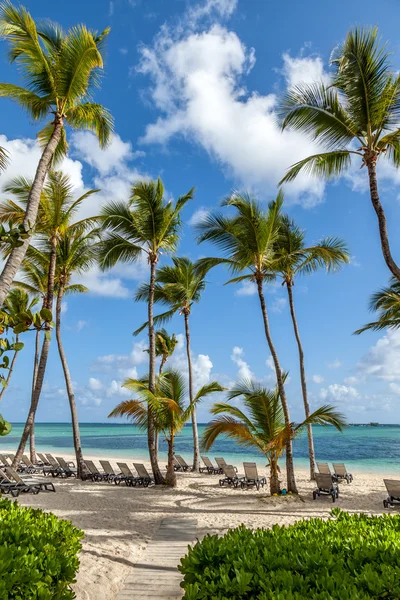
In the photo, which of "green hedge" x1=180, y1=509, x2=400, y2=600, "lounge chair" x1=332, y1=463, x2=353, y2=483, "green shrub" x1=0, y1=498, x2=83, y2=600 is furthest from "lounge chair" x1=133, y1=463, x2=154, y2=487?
A: "green hedge" x1=180, y1=509, x2=400, y2=600

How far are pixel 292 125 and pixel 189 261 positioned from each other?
1170cm

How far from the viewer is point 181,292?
69.5 ft

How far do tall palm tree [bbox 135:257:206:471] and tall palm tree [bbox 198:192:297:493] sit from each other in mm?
6068

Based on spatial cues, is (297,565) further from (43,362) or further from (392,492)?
(43,362)

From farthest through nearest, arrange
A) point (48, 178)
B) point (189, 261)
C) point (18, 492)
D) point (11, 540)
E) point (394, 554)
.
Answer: point (189, 261) → point (48, 178) → point (18, 492) → point (11, 540) → point (394, 554)

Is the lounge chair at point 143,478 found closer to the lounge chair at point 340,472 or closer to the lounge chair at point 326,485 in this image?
the lounge chair at point 326,485

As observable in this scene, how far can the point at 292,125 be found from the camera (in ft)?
32.9

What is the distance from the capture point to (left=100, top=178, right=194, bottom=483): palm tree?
593 inches

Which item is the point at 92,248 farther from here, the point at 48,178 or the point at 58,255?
the point at 48,178

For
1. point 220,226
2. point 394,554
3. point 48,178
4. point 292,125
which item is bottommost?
point 394,554

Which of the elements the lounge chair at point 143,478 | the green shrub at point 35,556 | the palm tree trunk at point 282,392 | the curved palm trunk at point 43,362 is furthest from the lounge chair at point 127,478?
the green shrub at point 35,556

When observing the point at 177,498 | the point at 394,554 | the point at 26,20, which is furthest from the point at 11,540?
the point at 177,498

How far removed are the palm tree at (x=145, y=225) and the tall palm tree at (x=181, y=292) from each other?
4.27 meters

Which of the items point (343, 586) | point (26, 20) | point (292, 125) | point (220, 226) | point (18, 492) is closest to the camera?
point (343, 586)
